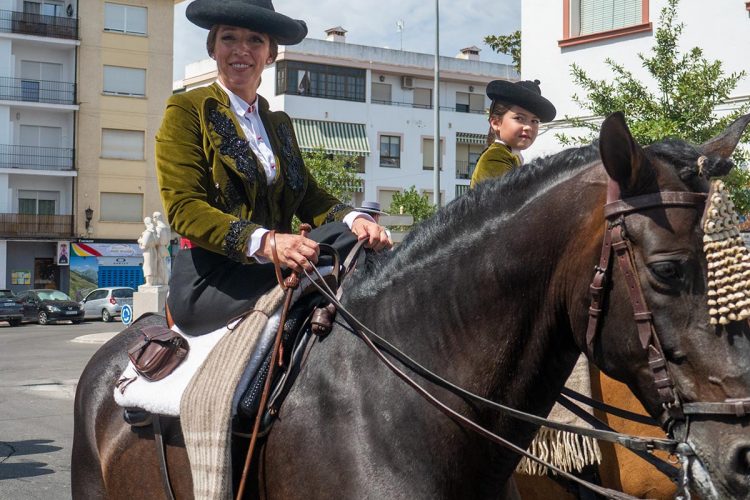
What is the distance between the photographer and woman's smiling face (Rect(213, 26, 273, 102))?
12.2ft

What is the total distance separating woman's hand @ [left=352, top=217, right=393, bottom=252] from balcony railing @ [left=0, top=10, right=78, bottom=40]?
47058mm

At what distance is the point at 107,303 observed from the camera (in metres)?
39.8

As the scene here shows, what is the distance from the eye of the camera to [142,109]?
48.3 meters

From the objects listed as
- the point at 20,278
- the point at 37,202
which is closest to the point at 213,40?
the point at 20,278

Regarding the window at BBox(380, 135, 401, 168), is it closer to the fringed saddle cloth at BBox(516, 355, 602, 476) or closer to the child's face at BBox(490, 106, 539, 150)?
the child's face at BBox(490, 106, 539, 150)

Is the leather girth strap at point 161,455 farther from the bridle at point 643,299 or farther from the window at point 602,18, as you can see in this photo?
the window at point 602,18

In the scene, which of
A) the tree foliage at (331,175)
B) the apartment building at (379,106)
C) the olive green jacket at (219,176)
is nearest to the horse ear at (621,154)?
the olive green jacket at (219,176)

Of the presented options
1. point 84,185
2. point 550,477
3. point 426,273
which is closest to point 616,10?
point 550,477

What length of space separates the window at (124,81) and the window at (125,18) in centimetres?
201

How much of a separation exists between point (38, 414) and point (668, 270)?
481 inches

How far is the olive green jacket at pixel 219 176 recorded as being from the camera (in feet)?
10.9

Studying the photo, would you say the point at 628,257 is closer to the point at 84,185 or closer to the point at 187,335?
the point at 187,335

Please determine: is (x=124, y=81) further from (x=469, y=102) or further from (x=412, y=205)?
(x=469, y=102)

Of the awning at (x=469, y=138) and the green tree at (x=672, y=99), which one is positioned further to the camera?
the awning at (x=469, y=138)
